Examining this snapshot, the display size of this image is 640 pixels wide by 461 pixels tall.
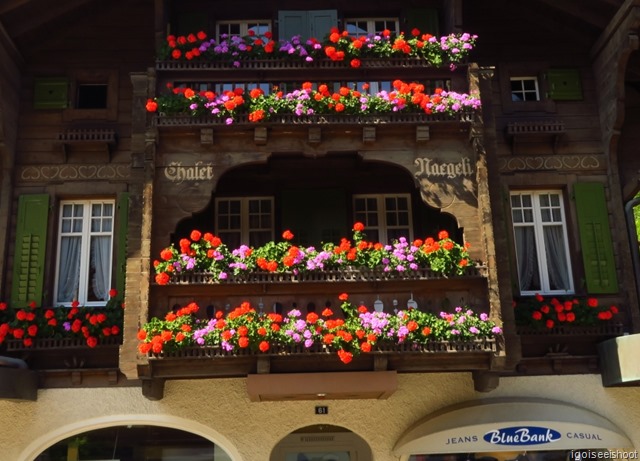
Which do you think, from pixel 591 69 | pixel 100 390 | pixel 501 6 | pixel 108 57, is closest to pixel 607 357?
pixel 591 69

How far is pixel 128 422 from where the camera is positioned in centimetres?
1131

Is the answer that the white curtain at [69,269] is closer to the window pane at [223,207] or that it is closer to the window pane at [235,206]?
the window pane at [223,207]

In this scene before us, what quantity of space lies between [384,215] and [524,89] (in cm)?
352

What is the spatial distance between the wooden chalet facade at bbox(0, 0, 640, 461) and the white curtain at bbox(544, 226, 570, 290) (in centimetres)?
4

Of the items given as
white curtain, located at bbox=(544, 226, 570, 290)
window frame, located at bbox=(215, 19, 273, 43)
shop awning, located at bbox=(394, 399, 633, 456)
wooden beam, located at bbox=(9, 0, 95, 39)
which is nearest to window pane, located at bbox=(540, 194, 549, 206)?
white curtain, located at bbox=(544, 226, 570, 290)

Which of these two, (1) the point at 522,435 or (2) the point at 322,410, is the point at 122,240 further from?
(1) the point at 522,435

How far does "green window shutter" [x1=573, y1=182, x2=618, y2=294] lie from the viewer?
480 inches

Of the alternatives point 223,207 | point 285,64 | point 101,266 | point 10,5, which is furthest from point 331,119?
point 10,5

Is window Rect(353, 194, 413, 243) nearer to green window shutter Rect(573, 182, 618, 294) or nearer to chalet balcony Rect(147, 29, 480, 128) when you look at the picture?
chalet balcony Rect(147, 29, 480, 128)

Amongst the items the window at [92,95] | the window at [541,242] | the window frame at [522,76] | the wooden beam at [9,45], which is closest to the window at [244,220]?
the window at [92,95]

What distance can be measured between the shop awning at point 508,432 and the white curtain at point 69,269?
579cm

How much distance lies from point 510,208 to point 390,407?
3906 mm

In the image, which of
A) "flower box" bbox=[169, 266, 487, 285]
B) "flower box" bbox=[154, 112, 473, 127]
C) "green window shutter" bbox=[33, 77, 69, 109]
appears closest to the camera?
"flower box" bbox=[169, 266, 487, 285]

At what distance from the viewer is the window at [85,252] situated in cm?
1225
